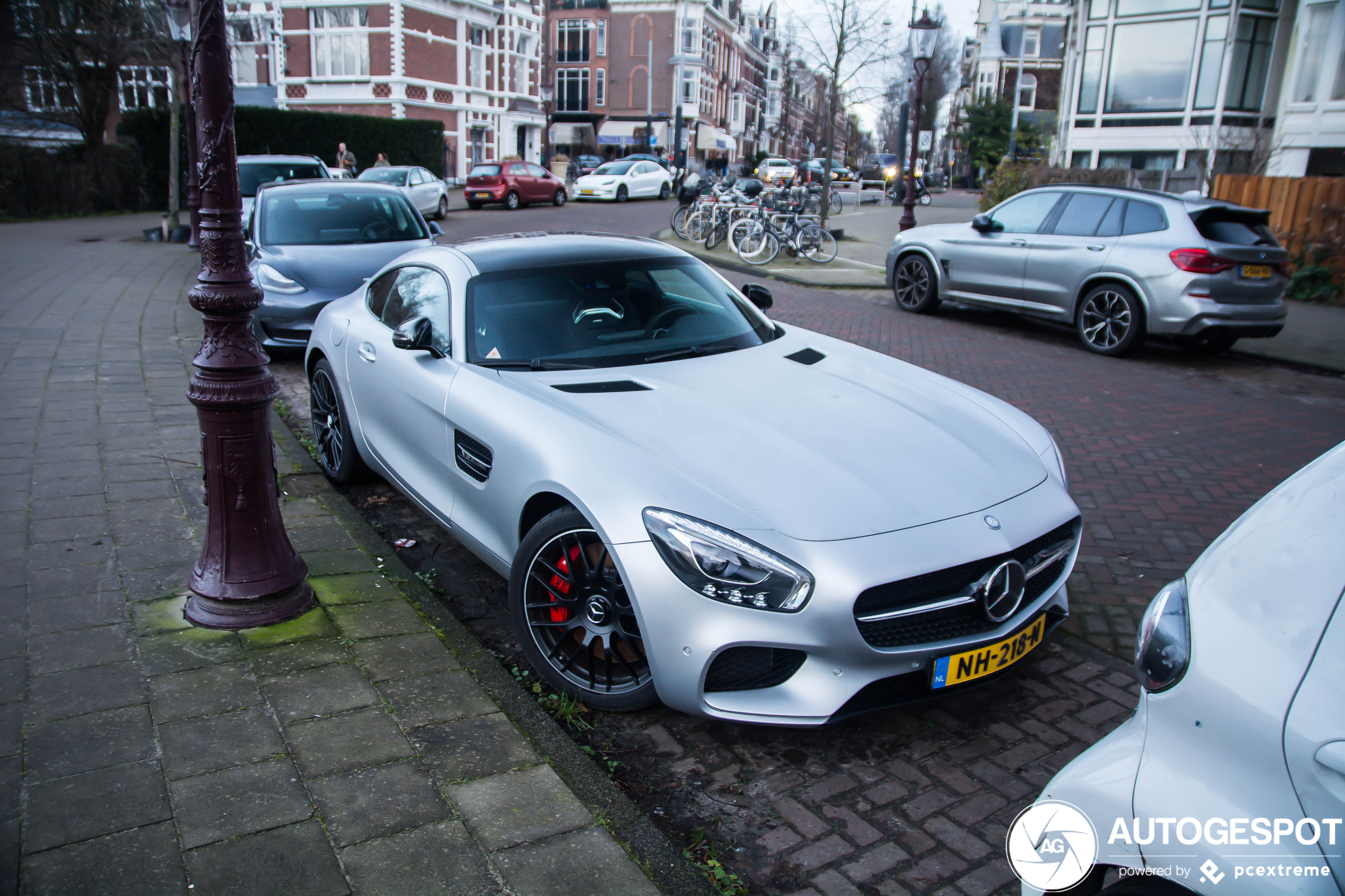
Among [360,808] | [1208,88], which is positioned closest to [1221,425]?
[360,808]

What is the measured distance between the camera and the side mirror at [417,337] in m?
4.02

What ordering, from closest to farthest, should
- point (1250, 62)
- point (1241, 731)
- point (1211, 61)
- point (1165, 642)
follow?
point (1241, 731) < point (1165, 642) < point (1250, 62) < point (1211, 61)

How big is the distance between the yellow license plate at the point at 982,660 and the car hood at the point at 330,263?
21.8 ft

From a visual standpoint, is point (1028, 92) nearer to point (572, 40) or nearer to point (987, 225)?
point (572, 40)

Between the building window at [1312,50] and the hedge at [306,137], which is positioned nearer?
the building window at [1312,50]

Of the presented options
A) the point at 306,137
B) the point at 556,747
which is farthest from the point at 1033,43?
the point at 556,747

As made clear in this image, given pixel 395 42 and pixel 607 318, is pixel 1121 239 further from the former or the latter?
pixel 395 42

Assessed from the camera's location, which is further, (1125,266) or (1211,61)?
(1211,61)

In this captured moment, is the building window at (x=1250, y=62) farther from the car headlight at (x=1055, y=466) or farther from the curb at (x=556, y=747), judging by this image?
the curb at (x=556, y=747)

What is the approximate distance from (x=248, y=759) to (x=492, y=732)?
697mm

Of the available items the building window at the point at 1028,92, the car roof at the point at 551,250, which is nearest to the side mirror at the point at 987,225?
the car roof at the point at 551,250

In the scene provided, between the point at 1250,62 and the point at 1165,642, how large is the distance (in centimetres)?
2942

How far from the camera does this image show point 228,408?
339 cm

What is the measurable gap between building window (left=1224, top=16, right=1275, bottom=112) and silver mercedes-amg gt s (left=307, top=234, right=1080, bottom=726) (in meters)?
26.5
